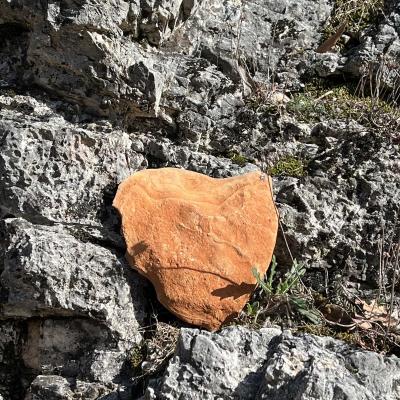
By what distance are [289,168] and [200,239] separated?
913 mm

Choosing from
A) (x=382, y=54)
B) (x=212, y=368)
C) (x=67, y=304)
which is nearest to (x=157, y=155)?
(x=67, y=304)

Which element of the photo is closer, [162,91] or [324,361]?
[324,361]

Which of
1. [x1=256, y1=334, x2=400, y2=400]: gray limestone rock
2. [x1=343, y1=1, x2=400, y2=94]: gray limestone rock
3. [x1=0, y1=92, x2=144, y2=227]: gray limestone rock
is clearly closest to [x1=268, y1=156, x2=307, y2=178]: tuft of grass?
[x1=343, y1=1, x2=400, y2=94]: gray limestone rock

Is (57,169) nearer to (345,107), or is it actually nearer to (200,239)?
(200,239)

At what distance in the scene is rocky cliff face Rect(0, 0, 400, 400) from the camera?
407 centimetres

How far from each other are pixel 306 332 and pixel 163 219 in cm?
110

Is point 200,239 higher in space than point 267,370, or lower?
higher

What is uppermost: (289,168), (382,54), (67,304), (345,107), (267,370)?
(382,54)

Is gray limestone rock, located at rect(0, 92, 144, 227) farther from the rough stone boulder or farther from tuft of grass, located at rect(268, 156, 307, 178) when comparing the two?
tuft of grass, located at rect(268, 156, 307, 178)

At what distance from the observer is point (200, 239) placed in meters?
4.25

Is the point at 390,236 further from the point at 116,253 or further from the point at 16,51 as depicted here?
the point at 16,51

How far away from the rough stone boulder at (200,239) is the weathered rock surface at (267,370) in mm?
420

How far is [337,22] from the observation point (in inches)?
225

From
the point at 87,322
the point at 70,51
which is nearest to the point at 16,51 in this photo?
the point at 70,51
